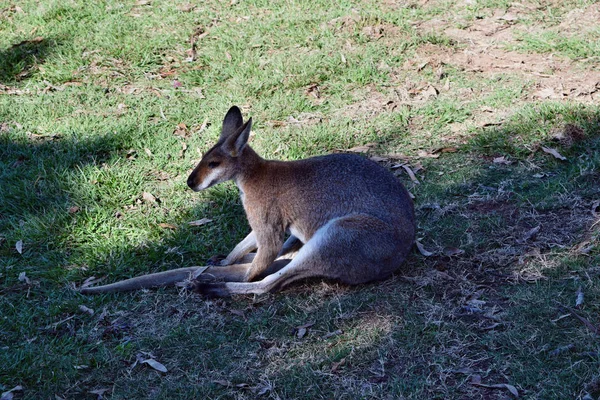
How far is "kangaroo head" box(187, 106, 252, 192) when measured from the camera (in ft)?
15.6

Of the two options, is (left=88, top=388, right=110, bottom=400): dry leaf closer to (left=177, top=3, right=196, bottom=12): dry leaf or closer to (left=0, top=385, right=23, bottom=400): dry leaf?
(left=0, top=385, right=23, bottom=400): dry leaf

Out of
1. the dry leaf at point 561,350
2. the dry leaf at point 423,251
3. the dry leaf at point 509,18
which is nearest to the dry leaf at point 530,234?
the dry leaf at point 423,251

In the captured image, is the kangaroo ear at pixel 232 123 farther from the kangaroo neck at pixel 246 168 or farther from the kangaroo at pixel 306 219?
the kangaroo neck at pixel 246 168

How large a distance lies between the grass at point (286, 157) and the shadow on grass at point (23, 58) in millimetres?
28

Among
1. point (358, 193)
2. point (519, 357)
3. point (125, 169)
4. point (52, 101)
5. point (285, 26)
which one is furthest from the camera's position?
point (285, 26)

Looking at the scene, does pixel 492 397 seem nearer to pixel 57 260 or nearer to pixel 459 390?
pixel 459 390

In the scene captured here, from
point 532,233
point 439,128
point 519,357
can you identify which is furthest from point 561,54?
point 519,357

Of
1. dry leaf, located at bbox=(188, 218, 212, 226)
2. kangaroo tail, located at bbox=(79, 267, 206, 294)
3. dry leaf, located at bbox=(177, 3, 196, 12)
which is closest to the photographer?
kangaroo tail, located at bbox=(79, 267, 206, 294)

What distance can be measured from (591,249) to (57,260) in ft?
11.7

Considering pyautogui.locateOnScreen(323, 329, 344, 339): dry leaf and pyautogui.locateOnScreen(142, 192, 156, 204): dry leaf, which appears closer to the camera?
pyautogui.locateOnScreen(323, 329, 344, 339): dry leaf

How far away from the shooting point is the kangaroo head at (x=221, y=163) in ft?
15.6

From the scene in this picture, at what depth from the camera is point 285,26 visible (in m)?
8.13

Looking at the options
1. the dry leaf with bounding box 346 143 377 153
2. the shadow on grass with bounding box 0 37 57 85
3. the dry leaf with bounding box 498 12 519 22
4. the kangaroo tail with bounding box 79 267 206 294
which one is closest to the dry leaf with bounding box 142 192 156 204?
the kangaroo tail with bounding box 79 267 206 294

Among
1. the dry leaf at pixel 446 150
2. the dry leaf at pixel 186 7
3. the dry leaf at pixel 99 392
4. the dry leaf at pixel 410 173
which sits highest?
the dry leaf at pixel 186 7
